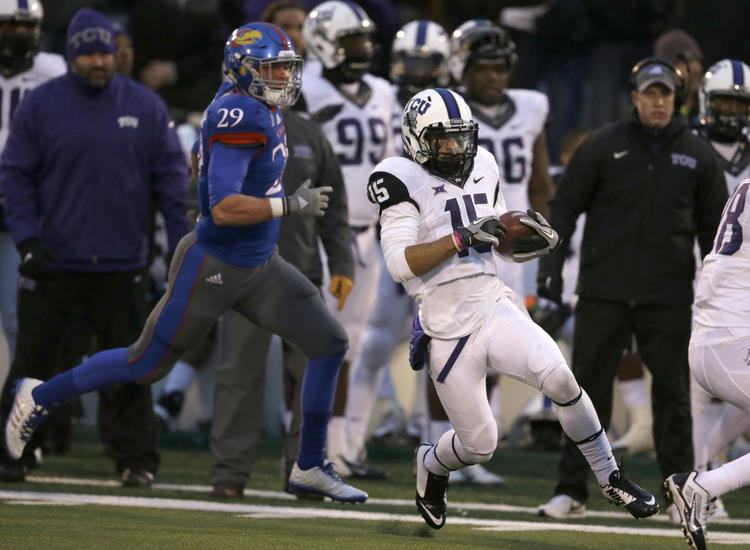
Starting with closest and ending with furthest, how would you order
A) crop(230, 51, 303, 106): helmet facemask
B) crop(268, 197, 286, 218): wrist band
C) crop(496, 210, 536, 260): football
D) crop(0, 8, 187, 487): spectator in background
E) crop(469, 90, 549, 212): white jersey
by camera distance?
crop(496, 210, 536, 260): football
crop(268, 197, 286, 218): wrist band
crop(230, 51, 303, 106): helmet facemask
crop(0, 8, 187, 487): spectator in background
crop(469, 90, 549, 212): white jersey

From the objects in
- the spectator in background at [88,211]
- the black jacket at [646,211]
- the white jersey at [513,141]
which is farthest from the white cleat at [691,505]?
the white jersey at [513,141]

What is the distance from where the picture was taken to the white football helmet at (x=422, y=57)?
9.76 meters

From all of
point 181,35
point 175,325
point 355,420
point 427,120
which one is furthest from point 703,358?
point 181,35

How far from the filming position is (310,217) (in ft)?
26.8

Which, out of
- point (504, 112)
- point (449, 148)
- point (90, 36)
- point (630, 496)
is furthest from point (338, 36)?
point (630, 496)

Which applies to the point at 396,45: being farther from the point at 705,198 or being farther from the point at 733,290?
the point at 733,290

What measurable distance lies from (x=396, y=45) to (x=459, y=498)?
296cm

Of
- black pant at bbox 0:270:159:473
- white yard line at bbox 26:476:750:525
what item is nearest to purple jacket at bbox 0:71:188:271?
black pant at bbox 0:270:159:473

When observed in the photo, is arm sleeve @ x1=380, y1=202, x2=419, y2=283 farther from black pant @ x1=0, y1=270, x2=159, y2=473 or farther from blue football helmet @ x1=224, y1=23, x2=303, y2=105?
black pant @ x1=0, y1=270, x2=159, y2=473

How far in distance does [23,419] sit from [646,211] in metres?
2.88

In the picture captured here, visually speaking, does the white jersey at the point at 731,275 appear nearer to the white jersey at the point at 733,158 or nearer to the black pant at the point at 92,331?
the white jersey at the point at 733,158

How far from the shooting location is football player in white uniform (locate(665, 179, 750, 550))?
6.16 m

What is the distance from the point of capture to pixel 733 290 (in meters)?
6.26

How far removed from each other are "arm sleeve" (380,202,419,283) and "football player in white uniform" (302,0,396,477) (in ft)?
8.94
